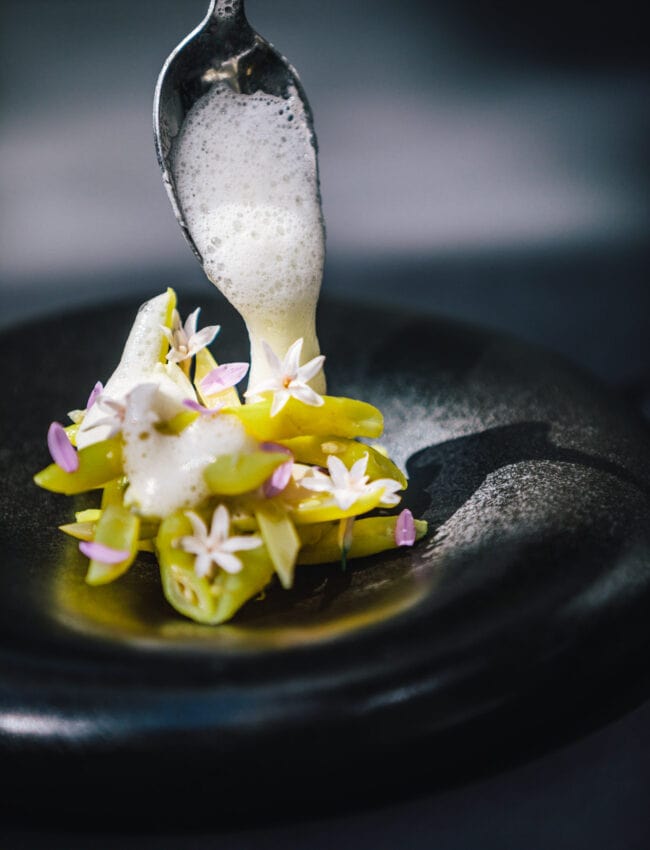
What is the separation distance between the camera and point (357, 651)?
94 centimetres

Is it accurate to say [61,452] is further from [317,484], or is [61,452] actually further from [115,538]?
[317,484]

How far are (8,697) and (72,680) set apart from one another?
0.05m

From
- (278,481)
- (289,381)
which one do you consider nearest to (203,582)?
(278,481)

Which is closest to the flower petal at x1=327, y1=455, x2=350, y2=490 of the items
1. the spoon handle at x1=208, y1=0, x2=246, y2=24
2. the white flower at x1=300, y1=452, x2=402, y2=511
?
the white flower at x1=300, y1=452, x2=402, y2=511

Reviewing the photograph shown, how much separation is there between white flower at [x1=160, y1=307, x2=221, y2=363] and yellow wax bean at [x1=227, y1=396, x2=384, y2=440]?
0.09 meters

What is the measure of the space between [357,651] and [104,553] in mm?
267

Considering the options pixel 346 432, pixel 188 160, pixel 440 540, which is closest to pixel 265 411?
pixel 346 432

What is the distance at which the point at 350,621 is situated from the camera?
1011 mm

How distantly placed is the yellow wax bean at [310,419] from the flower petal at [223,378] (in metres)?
0.03

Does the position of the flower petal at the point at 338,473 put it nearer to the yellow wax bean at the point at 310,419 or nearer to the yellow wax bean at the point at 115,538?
the yellow wax bean at the point at 310,419

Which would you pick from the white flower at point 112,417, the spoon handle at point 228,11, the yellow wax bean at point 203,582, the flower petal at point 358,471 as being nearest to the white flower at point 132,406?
the white flower at point 112,417

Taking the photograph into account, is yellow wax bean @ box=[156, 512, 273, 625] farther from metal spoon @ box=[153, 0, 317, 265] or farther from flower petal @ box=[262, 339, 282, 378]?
metal spoon @ box=[153, 0, 317, 265]

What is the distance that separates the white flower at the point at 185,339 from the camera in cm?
123

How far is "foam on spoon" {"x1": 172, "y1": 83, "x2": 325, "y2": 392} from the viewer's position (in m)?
1.31
